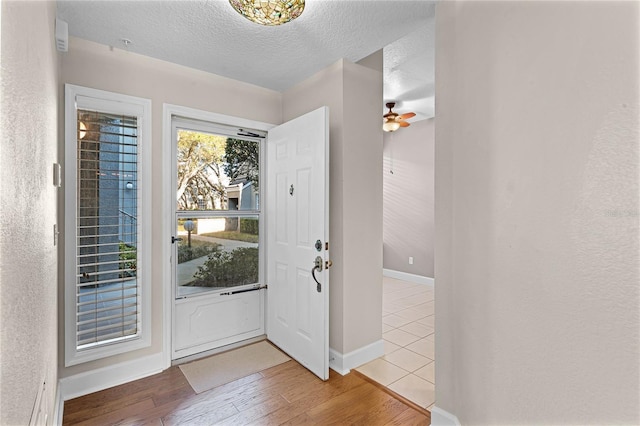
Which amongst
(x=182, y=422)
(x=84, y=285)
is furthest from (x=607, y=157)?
(x=84, y=285)

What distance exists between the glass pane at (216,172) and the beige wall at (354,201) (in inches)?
35.7

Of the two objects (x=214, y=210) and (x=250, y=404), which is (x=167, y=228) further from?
(x=250, y=404)

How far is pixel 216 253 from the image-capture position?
3.03 m

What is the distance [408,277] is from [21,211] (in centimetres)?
559

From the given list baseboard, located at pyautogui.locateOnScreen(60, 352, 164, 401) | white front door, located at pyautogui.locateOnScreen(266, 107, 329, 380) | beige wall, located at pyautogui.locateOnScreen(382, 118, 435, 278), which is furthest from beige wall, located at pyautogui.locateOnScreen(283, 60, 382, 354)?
beige wall, located at pyautogui.locateOnScreen(382, 118, 435, 278)

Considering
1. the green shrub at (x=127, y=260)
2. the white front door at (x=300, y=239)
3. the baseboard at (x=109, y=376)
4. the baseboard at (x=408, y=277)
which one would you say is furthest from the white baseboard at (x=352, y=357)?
the baseboard at (x=408, y=277)

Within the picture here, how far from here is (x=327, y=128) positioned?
239cm

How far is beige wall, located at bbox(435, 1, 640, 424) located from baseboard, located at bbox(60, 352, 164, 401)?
2141mm

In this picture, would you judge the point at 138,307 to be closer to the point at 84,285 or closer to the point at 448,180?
the point at 84,285

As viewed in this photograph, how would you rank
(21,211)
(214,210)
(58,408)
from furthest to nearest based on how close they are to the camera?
(214,210) < (58,408) < (21,211)

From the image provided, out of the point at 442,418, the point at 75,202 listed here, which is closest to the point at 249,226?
the point at 75,202

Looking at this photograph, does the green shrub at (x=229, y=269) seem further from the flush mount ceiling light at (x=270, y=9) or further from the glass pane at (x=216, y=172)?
the flush mount ceiling light at (x=270, y=9)

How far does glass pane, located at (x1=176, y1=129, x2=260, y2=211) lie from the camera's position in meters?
2.83

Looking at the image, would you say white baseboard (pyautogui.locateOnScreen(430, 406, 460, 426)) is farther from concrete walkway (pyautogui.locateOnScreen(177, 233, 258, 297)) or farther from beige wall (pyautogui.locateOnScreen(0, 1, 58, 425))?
concrete walkway (pyautogui.locateOnScreen(177, 233, 258, 297))
